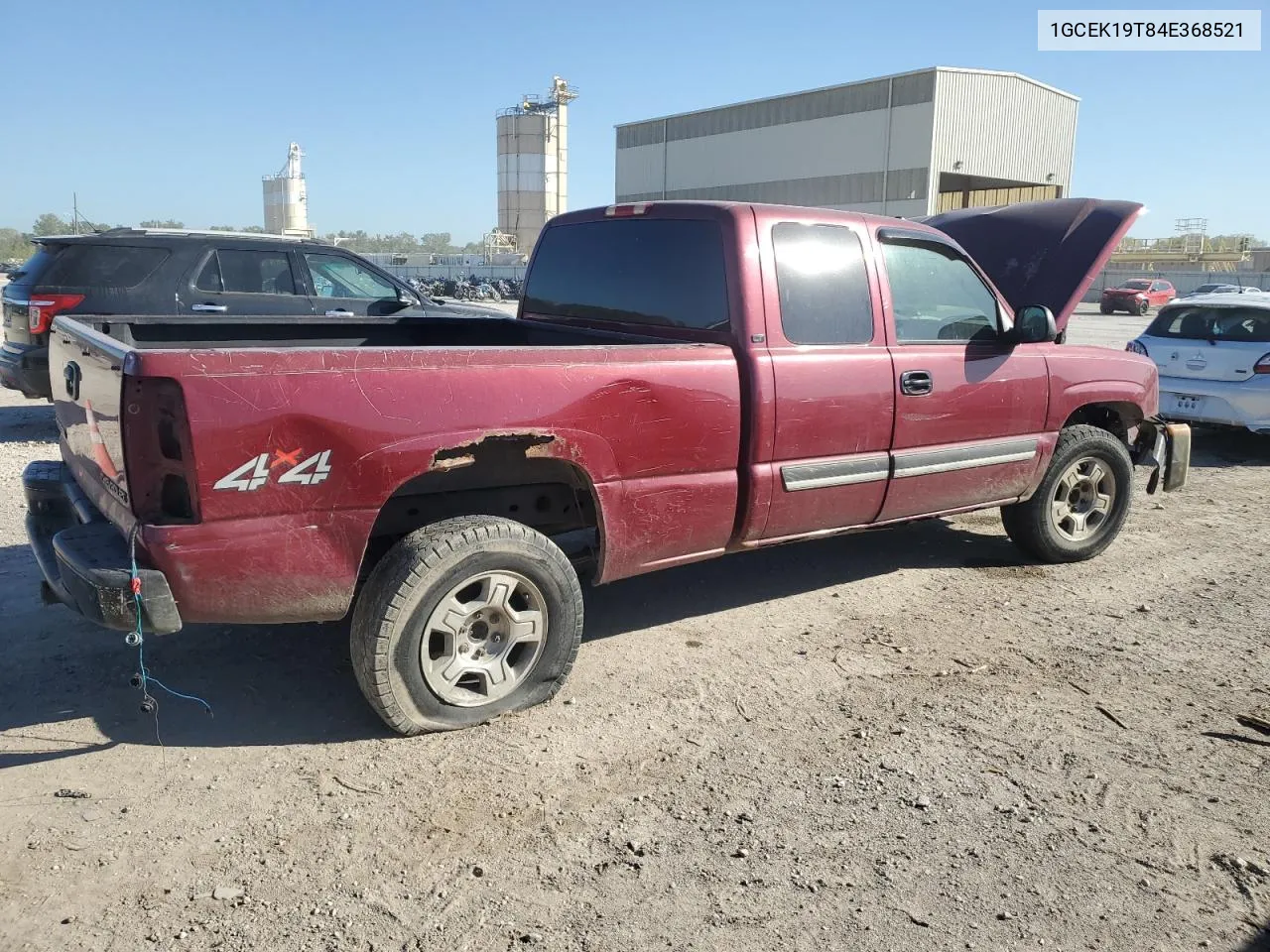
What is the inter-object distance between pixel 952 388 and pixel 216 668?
145 inches

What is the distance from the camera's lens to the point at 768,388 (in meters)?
4.12

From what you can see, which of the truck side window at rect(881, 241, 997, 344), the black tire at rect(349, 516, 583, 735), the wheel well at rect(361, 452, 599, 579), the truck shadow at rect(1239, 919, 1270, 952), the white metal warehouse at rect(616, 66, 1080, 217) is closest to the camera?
the truck shadow at rect(1239, 919, 1270, 952)

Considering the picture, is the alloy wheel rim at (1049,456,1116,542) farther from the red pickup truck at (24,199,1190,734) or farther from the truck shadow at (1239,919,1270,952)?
the truck shadow at (1239,919,1270,952)

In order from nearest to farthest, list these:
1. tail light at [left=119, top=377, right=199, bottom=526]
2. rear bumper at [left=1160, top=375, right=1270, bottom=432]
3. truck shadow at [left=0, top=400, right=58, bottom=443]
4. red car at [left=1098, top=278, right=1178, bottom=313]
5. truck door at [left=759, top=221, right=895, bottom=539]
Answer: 1. tail light at [left=119, top=377, right=199, bottom=526]
2. truck door at [left=759, top=221, right=895, bottom=539]
3. truck shadow at [left=0, top=400, right=58, bottom=443]
4. rear bumper at [left=1160, top=375, right=1270, bottom=432]
5. red car at [left=1098, top=278, right=1178, bottom=313]

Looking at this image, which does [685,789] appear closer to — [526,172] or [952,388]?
[952,388]

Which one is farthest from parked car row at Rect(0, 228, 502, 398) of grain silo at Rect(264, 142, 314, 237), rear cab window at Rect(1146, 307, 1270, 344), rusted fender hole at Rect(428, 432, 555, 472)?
grain silo at Rect(264, 142, 314, 237)

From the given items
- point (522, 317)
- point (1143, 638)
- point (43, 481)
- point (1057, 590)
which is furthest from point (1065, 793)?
point (43, 481)

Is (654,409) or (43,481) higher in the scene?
(654,409)

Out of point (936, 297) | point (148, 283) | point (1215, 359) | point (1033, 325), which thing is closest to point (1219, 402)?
point (1215, 359)

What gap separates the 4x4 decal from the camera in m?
2.98

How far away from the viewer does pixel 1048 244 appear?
590 cm

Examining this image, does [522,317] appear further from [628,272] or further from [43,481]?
[43,481]

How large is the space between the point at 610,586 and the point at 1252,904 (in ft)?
10.7

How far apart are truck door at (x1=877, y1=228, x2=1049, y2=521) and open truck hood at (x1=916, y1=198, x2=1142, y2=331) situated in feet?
2.38
